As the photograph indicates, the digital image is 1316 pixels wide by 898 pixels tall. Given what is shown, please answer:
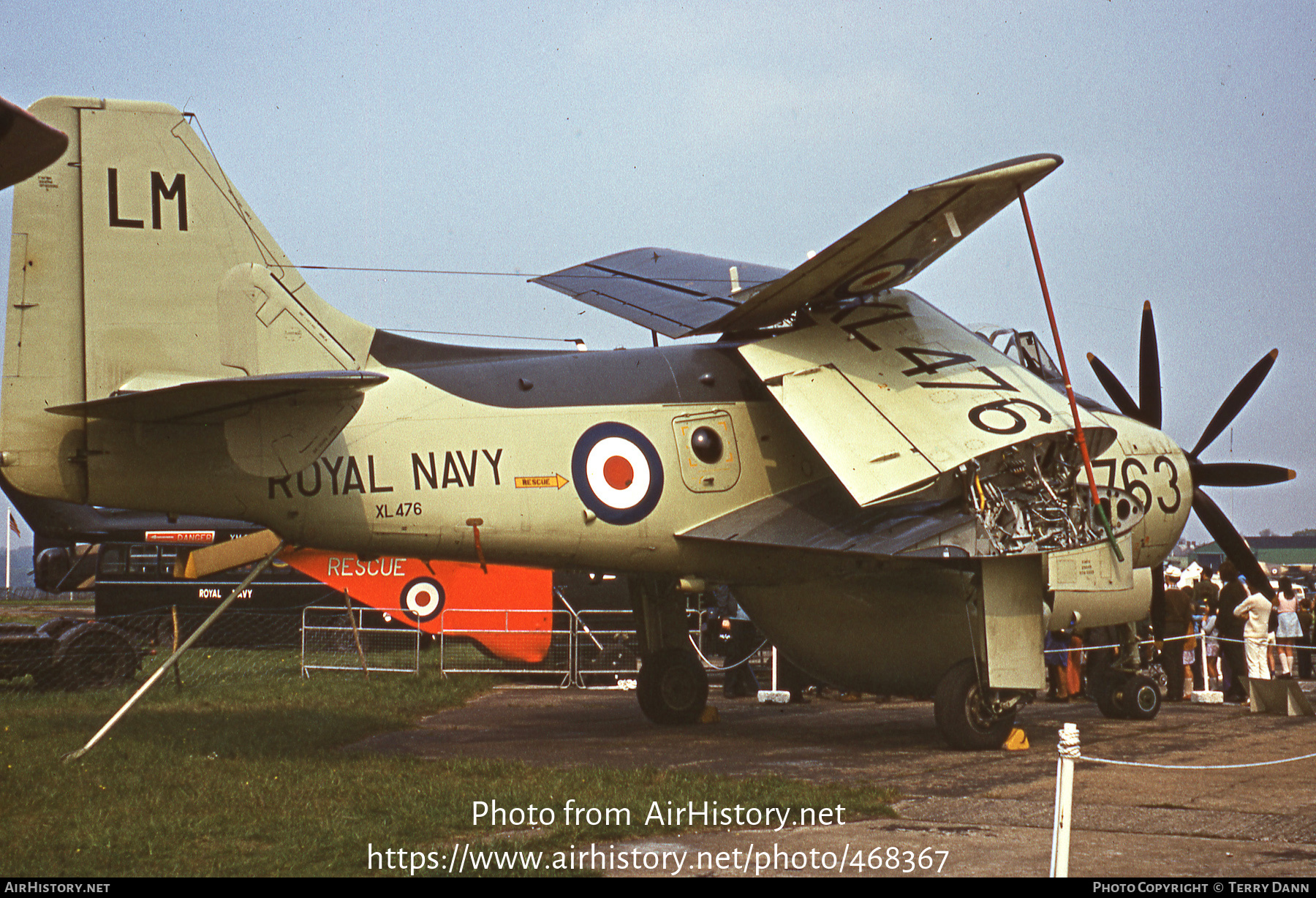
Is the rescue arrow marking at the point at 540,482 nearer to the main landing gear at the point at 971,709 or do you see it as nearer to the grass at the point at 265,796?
the grass at the point at 265,796

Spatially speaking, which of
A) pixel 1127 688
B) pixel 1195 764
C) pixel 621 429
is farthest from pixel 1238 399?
pixel 621 429

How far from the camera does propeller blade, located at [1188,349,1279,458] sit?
16.4 m

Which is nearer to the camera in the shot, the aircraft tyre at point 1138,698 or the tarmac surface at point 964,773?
the tarmac surface at point 964,773

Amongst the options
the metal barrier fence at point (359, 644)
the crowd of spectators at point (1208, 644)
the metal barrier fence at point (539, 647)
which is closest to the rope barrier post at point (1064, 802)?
the crowd of spectators at point (1208, 644)

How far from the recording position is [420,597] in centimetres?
2355

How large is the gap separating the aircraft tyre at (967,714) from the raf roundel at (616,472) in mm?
3592

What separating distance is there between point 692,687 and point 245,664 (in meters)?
11.0

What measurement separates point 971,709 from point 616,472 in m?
4.39

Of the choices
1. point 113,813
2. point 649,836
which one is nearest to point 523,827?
point 649,836

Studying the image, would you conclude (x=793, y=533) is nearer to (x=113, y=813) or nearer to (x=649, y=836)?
(x=649, y=836)

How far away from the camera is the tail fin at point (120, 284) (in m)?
10.1

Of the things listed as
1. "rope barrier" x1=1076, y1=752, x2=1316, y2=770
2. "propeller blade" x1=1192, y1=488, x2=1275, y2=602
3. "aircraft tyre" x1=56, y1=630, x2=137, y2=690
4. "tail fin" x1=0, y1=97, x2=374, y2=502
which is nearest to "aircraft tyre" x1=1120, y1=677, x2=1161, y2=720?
"propeller blade" x1=1192, y1=488, x2=1275, y2=602

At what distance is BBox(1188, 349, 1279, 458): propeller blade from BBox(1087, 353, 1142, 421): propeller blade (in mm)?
999

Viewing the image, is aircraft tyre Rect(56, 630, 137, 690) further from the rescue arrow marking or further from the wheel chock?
the wheel chock
